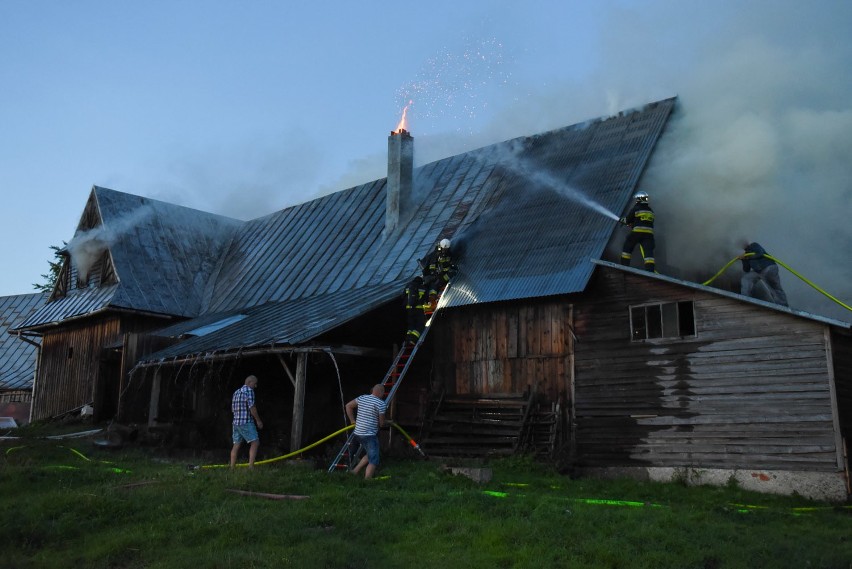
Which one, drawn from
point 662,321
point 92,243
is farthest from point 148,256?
point 662,321

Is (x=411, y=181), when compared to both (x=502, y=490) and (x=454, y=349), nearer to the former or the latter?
(x=454, y=349)

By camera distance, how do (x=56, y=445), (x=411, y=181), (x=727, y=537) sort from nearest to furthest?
(x=727, y=537) < (x=56, y=445) < (x=411, y=181)

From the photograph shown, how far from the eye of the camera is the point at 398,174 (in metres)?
22.7

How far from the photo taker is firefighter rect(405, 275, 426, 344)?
16969 millimetres

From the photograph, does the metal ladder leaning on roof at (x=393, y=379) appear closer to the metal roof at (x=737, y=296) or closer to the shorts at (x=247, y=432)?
the shorts at (x=247, y=432)

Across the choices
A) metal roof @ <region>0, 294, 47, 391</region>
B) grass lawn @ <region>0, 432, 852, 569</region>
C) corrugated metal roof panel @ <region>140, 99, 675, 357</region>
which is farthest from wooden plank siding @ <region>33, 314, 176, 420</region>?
grass lawn @ <region>0, 432, 852, 569</region>

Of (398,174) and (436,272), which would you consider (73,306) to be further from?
(436,272)

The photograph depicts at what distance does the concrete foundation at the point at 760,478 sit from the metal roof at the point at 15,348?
2392 cm

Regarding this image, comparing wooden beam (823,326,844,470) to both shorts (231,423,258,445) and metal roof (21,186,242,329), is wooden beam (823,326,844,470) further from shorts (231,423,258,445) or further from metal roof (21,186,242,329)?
metal roof (21,186,242,329)

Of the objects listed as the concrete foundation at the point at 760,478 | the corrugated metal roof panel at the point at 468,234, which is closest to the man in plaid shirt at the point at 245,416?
the corrugated metal roof panel at the point at 468,234

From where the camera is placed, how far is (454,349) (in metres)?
17.5

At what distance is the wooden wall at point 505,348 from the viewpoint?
1573cm

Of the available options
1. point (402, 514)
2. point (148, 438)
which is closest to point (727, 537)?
point (402, 514)

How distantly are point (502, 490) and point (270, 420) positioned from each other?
1004 cm
